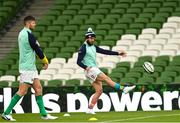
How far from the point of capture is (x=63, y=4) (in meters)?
28.5

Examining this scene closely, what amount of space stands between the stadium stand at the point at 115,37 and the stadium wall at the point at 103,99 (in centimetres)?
119

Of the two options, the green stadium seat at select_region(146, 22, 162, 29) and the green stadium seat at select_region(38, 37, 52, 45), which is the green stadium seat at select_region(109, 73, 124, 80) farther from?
the green stadium seat at select_region(38, 37, 52, 45)

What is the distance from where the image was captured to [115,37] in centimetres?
2508

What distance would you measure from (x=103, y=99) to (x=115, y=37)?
239 inches

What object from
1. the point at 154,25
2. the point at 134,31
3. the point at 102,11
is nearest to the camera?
the point at 134,31

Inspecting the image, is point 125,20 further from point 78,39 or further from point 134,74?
point 134,74

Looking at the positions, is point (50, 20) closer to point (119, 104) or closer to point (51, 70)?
point (51, 70)

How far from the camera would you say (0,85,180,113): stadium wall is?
18.9m

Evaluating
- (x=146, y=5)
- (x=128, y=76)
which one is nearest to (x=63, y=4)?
(x=146, y=5)

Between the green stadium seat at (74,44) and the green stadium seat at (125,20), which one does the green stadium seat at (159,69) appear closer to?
the green stadium seat at (74,44)

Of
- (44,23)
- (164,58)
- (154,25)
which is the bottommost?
(164,58)

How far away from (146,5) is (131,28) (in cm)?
174

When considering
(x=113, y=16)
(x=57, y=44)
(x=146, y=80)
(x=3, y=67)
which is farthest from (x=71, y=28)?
(x=146, y=80)

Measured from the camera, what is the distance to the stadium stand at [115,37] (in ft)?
72.9
